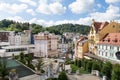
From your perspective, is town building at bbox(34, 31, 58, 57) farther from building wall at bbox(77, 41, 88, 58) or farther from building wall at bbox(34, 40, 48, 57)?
building wall at bbox(77, 41, 88, 58)

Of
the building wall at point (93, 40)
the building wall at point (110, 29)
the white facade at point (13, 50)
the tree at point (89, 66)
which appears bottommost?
the tree at point (89, 66)

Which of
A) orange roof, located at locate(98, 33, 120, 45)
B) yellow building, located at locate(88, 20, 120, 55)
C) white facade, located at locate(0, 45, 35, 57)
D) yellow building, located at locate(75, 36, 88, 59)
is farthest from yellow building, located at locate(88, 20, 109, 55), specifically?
white facade, located at locate(0, 45, 35, 57)

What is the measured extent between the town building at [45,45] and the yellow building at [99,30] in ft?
122

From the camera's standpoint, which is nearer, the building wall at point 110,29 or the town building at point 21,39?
the building wall at point 110,29

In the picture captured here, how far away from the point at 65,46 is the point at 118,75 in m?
109

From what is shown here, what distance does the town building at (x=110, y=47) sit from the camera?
57.9m

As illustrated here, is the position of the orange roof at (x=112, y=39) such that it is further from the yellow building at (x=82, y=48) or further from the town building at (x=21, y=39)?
the town building at (x=21, y=39)

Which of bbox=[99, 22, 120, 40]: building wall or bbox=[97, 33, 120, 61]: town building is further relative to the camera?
bbox=[99, 22, 120, 40]: building wall

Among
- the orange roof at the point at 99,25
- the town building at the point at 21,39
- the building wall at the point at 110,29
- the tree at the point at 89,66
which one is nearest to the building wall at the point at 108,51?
the building wall at the point at 110,29

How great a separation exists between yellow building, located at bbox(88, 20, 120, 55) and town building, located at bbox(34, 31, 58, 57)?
37300mm

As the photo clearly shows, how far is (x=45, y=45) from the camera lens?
107 metres

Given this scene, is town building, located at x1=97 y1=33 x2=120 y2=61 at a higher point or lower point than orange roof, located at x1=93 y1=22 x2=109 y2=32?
lower

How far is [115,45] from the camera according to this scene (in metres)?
58.1

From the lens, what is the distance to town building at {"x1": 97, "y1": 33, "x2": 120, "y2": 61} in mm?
57856
